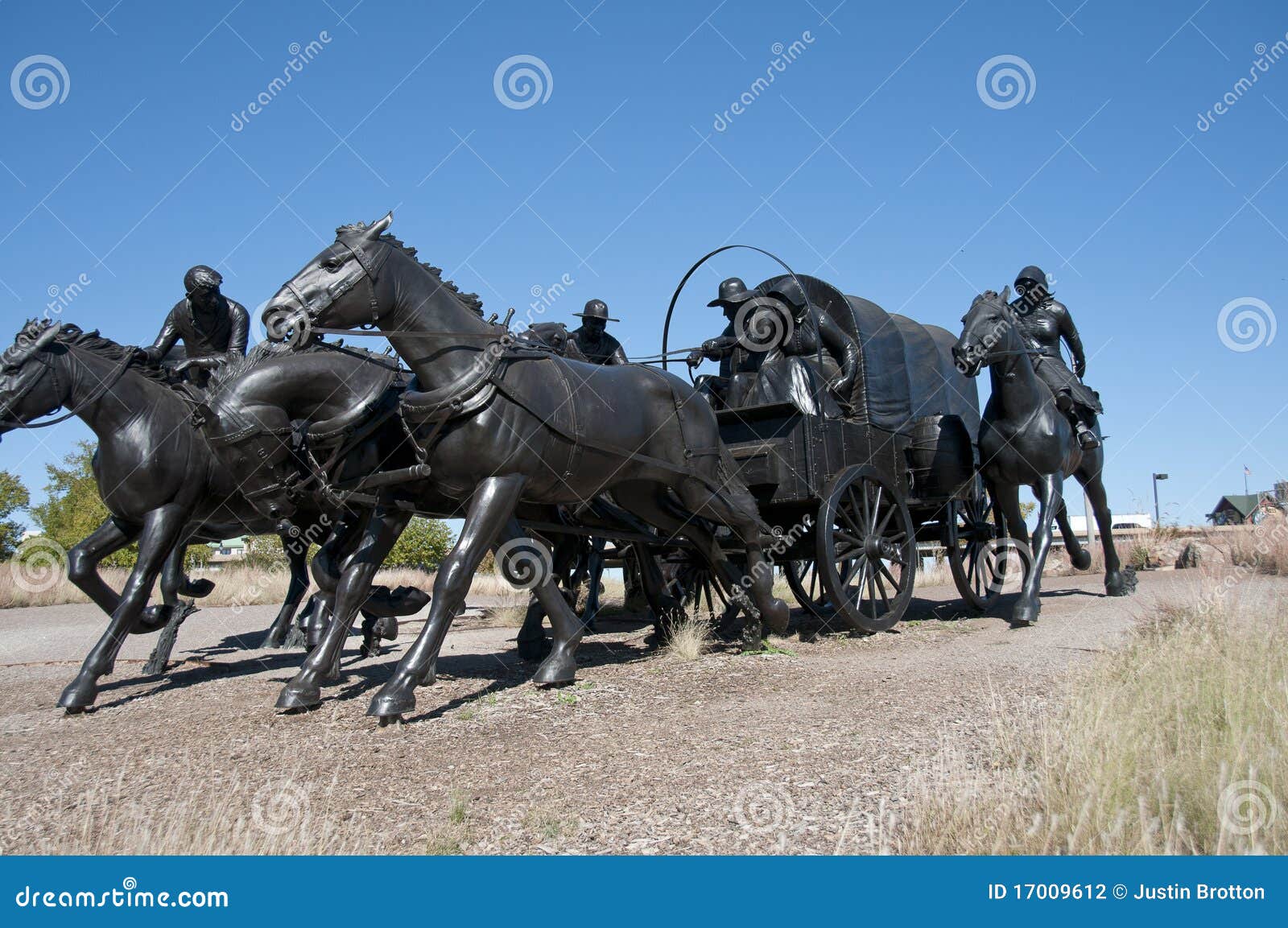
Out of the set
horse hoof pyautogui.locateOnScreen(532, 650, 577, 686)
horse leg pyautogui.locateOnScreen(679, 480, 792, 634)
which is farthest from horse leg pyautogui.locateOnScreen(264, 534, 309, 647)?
horse leg pyautogui.locateOnScreen(679, 480, 792, 634)

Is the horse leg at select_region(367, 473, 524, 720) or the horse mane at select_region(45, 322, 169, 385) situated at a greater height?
the horse mane at select_region(45, 322, 169, 385)

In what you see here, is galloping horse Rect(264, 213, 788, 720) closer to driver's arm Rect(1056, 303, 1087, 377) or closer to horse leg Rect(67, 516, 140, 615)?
horse leg Rect(67, 516, 140, 615)

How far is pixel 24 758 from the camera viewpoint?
16.4 feet

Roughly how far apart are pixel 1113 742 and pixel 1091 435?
6.93m

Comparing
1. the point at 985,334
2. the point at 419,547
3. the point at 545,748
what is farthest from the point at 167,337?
the point at 419,547

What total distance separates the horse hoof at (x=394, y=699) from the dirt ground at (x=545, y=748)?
10 centimetres

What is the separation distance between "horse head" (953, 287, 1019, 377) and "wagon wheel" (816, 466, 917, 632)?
127 centimetres

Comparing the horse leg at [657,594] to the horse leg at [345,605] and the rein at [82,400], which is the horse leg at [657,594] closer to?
the horse leg at [345,605]

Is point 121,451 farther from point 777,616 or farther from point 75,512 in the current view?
point 75,512

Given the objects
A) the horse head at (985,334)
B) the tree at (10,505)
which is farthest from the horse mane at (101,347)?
the tree at (10,505)

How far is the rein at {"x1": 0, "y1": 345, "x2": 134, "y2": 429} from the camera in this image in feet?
21.6

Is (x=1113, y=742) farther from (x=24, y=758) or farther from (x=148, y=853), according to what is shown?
(x=24, y=758)

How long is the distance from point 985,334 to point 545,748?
576cm

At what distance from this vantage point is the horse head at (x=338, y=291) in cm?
514
